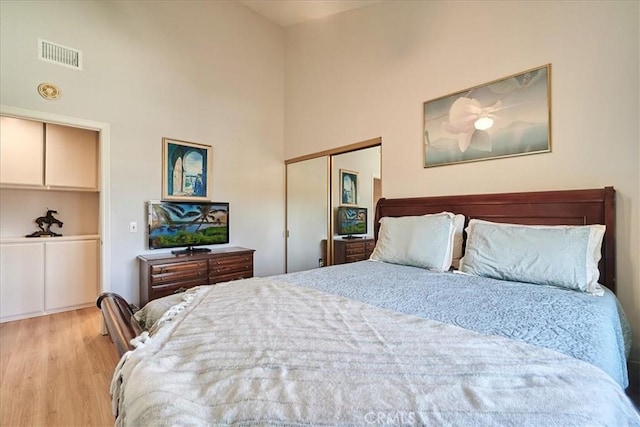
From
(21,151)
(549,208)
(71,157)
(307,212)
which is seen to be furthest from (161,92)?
(549,208)

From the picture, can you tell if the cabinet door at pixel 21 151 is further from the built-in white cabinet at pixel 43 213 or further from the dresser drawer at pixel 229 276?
the dresser drawer at pixel 229 276

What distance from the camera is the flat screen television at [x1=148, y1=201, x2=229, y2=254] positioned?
3.30 metres

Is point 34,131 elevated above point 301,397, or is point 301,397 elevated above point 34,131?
point 34,131

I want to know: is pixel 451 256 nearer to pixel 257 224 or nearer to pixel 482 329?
pixel 482 329

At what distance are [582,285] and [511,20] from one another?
2.03m

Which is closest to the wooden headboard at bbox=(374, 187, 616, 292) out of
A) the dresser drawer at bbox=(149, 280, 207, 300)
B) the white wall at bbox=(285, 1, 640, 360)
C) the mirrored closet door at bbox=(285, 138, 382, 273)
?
the white wall at bbox=(285, 1, 640, 360)

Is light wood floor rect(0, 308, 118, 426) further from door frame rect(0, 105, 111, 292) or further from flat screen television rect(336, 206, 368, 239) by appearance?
flat screen television rect(336, 206, 368, 239)

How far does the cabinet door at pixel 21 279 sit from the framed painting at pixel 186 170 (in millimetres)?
1570

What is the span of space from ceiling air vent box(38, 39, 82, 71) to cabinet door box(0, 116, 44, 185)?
0.83m

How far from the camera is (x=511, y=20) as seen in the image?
2.28 m

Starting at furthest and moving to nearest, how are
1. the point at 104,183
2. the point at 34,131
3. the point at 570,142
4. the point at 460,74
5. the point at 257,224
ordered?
the point at 257,224, the point at 34,131, the point at 104,183, the point at 460,74, the point at 570,142

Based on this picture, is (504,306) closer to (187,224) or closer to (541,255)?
(541,255)

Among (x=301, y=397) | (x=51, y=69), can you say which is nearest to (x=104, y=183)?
(x=51, y=69)

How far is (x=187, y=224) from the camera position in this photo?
353cm
